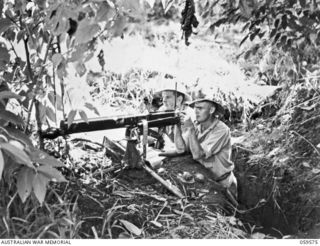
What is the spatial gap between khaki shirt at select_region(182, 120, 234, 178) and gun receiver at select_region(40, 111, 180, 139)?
57 millimetres

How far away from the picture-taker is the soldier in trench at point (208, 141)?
1258 millimetres

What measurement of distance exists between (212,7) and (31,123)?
0.50 m

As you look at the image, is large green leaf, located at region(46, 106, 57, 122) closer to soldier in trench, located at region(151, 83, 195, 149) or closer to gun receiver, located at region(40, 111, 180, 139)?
gun receiver, located at region(40, 111, 180, 139)

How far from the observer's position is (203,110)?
4.13ft

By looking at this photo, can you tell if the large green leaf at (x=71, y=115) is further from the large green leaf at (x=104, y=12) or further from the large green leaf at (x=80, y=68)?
the large green leaf at (x=104, y=12)

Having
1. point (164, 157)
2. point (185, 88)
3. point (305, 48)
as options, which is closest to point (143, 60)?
point (185, 88)

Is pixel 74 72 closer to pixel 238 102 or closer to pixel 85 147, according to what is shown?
pixel 85 147

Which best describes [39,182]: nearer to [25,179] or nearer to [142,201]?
[25,179]

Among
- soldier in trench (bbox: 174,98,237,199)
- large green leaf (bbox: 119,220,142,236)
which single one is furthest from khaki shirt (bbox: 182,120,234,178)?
large green leaf (bbox: 119,220,142,236)

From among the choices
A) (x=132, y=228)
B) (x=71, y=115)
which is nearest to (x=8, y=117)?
(x=71, y=115)

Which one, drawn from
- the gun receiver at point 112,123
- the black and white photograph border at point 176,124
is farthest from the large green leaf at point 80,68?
the gun receiver at point 112,123

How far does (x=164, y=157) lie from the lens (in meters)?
1.27

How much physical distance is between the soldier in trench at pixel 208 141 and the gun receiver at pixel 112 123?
0.10 ft

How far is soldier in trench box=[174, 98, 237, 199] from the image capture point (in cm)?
126
